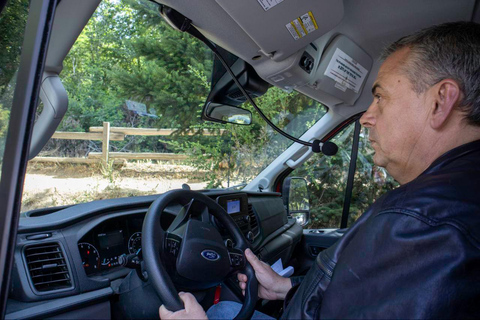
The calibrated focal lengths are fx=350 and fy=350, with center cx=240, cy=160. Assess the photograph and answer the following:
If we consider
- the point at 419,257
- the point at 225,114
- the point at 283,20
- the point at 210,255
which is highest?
the point at 283,20

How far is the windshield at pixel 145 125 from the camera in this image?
274cm

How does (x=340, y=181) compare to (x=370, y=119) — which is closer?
(x=370, y=119)

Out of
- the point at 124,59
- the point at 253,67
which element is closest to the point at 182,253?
the point at 253,67

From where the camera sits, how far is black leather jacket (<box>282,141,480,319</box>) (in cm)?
80

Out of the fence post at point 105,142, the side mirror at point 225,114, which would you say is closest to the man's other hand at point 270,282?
the side mirror at point 225,114

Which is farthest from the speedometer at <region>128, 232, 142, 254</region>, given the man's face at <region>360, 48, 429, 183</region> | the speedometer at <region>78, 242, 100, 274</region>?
the man's face at <region>360, 48, 429, 183</region>

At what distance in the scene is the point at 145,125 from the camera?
3289mm

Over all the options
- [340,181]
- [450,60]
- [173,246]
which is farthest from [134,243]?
[340,181]

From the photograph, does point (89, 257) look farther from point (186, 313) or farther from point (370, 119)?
point (370, 119)

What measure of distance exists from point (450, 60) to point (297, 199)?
2.35 meters

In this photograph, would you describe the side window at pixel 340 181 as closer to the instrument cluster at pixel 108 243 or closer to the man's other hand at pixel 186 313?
the instrument cluster at pixel 108 243

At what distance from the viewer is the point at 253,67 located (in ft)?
6.98

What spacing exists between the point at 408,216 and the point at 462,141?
1.46 ft

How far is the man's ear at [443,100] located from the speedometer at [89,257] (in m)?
1.60
